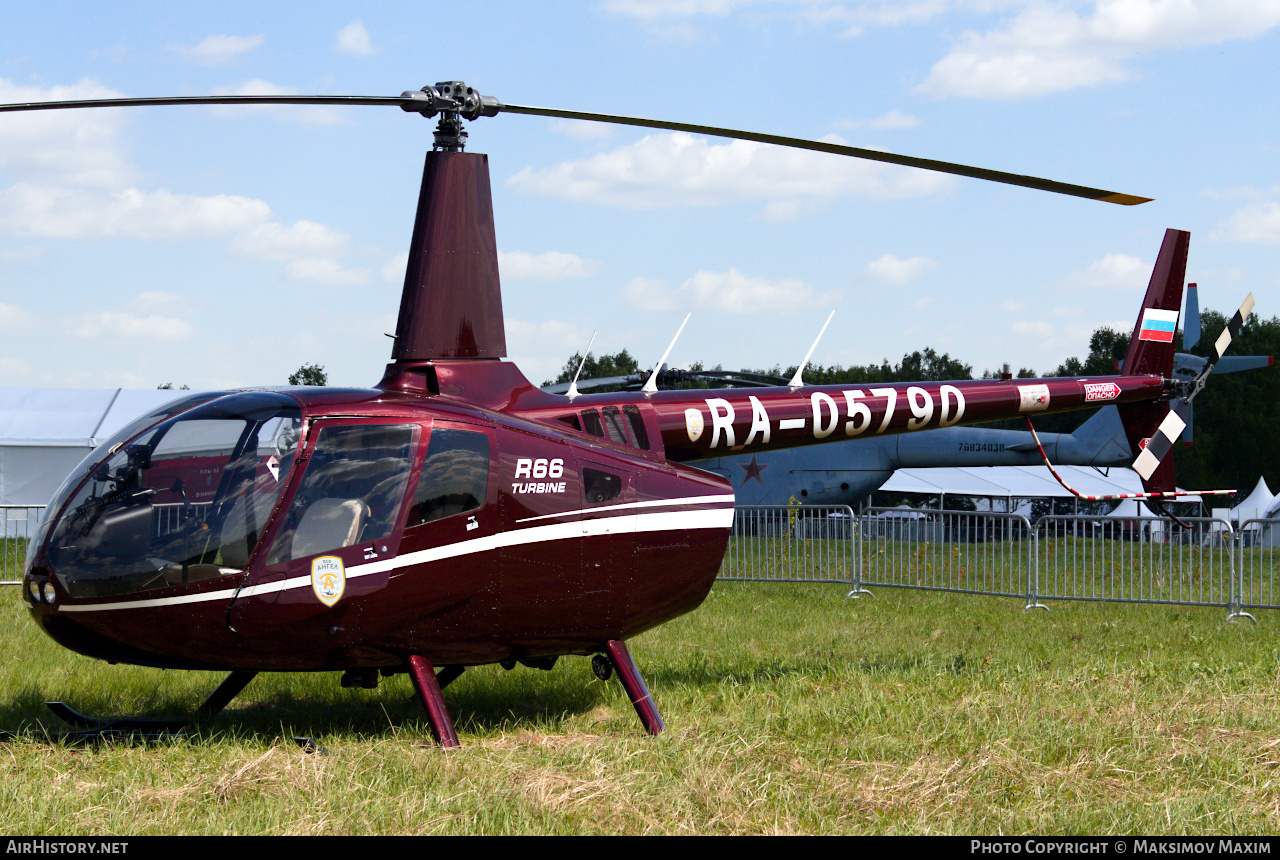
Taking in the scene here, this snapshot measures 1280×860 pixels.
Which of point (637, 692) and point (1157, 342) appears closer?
point (637, 692)

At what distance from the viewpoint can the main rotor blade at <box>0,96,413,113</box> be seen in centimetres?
559

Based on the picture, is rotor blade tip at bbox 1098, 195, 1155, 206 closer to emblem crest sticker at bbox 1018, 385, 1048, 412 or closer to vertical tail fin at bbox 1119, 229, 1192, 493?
emblem crest sticker at bbox 1018, 385, 1048, 412

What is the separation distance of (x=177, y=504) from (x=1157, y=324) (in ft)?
29.9

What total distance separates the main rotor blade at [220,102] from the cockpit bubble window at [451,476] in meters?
1.89

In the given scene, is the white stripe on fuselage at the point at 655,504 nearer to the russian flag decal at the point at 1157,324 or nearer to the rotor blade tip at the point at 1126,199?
the rotor blade tip at the point at 1126,199

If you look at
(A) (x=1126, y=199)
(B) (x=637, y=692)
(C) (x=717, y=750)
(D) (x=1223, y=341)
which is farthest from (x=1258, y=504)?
(C) (x=717, y=750)

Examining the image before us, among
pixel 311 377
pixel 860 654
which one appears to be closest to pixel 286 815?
pixel 860 654

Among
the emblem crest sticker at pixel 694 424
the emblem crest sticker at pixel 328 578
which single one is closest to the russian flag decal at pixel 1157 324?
the emblem crest sticker at pixel 694 424

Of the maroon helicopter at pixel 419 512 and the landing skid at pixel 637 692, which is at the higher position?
the maroon helicopter at pixel 419 512

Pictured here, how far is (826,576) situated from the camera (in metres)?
15.9

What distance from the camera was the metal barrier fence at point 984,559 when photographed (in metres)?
13.8

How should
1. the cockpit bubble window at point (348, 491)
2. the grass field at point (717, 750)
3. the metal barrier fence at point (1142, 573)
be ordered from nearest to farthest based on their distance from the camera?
1. the grass field at point (717, 750)
2. the cockpit bubble window at point (348, 491)
3. the metal barrier fence at point (1142, 573)

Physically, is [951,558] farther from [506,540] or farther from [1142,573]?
[506,540]

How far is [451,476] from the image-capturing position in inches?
243
